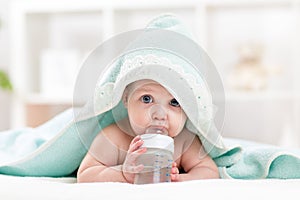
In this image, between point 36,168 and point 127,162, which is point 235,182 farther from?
point 36,168

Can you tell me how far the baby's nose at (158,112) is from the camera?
967mm

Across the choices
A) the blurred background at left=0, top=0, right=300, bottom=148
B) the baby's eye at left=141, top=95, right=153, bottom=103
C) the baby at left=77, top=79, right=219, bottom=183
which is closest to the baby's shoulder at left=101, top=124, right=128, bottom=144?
the baby at left=77, top=79, right=219, bottom=183

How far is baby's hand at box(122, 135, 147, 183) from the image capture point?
37.4 inches

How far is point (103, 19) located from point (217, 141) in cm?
205

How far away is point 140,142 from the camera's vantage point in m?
0.95

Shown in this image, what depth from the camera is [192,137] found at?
1063 mm

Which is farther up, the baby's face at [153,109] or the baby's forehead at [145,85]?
the baby's forehead at [145,85]

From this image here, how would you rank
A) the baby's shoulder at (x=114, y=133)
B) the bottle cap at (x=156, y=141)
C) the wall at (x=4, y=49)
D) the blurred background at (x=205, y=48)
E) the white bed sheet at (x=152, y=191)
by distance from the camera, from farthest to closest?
the wall at (x=4, y=49) → the blurred background at (x=205, y=48) → the baby's shoulder at (x=114, y=133) → the bottle cap at (x=156, y=141) → the white bed sheet at (x=152, y=191)

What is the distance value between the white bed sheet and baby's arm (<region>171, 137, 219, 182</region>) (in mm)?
221

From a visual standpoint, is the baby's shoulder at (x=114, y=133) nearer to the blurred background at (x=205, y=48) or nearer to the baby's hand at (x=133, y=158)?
the baby's hand at (x=133, y=158)

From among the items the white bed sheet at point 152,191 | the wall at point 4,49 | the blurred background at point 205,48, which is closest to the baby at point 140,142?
the white bed sheet at point 152,191

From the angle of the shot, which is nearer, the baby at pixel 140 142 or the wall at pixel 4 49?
the baby at pixel 140 142

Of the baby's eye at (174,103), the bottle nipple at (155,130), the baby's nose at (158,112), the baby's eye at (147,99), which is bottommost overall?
the bottle nipple at (155,130)

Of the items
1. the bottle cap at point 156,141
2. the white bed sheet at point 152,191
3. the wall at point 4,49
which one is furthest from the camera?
the wall at point 4,49
